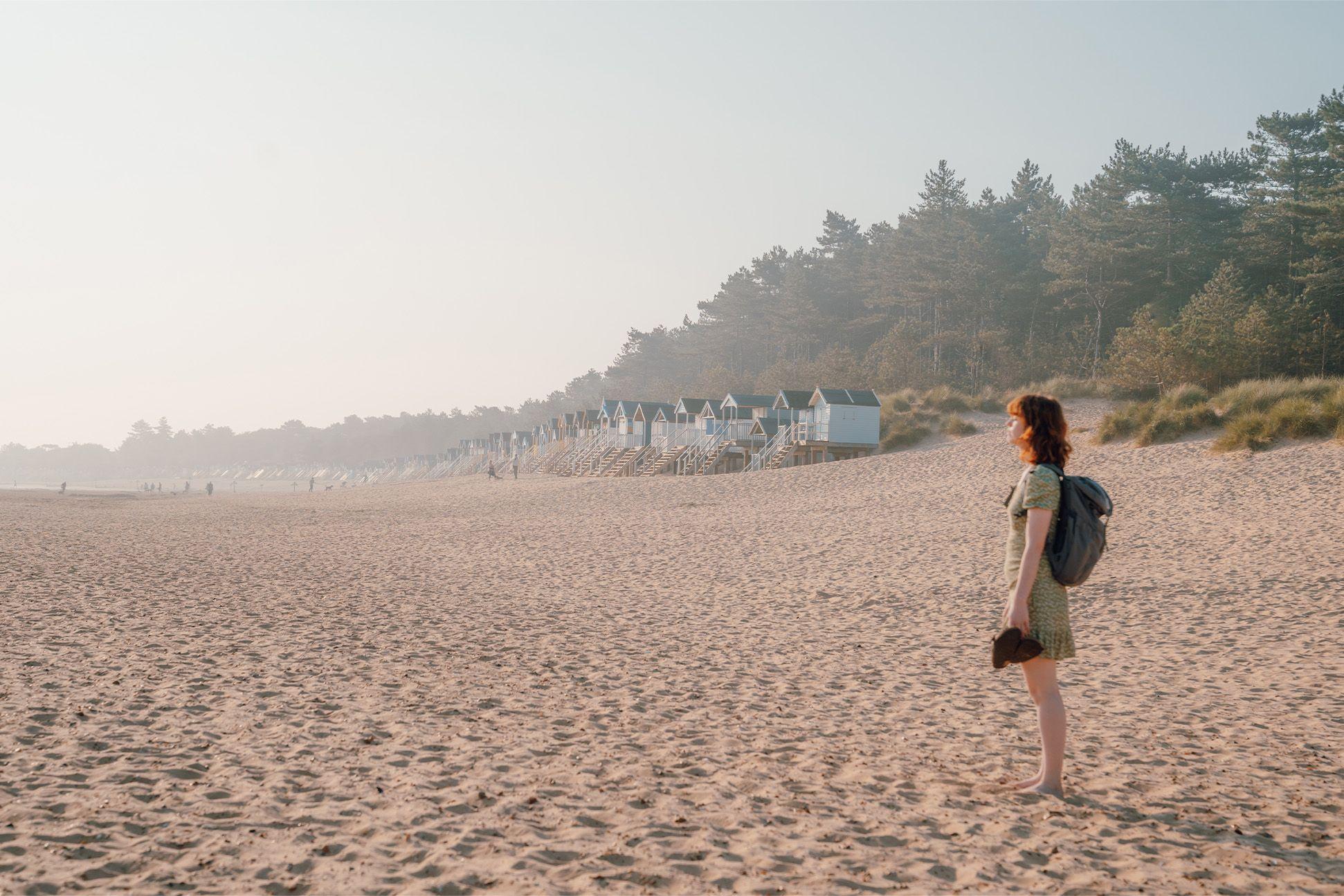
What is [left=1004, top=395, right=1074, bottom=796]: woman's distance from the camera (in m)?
4.49

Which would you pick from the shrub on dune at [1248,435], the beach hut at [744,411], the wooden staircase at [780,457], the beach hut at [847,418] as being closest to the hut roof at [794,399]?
the beach hut at [847,418]

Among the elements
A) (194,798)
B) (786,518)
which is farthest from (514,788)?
(786,518)

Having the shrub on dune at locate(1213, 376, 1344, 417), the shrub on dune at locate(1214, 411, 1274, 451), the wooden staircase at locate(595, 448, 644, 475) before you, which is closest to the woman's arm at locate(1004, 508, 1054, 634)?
the shrub on dune at locate(1214, 411, 1274, 451)

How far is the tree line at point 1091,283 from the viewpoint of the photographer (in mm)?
37344

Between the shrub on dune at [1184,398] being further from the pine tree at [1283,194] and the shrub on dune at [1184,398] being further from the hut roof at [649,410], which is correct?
the hut roof at [649,410]

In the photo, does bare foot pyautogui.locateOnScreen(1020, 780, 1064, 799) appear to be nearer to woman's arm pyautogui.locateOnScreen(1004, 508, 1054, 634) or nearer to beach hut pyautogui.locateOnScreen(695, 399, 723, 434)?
woman's arm pyautogui.locateOnScreen(1004, 508, 1054, 634)

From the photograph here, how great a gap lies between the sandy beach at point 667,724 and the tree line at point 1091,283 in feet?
79.1

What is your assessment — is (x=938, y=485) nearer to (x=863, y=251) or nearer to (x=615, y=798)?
(x=615, y=798)

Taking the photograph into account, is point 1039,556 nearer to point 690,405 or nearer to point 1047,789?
point 1047,789

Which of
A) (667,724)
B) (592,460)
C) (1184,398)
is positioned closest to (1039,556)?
(667,724)

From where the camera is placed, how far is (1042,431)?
4656mm

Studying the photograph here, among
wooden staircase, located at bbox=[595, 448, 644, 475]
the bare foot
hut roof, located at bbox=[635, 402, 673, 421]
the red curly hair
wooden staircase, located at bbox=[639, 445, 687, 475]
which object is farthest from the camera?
hut roof, located at bbox=[635, 402, 673, 421]

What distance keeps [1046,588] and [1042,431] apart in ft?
2.50

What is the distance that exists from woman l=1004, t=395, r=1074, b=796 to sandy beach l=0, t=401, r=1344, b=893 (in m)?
0.71
